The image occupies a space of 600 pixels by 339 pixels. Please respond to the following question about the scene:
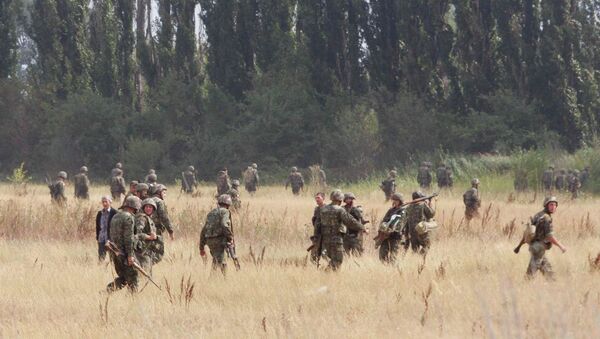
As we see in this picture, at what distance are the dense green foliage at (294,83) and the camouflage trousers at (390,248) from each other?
25.0 metres

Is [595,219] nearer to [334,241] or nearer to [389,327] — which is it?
[334,241]

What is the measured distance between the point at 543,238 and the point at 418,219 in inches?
118

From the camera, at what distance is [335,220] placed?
14203 mm

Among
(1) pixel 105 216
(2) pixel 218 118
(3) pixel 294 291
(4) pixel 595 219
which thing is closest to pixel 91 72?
(2) pixel 218 118

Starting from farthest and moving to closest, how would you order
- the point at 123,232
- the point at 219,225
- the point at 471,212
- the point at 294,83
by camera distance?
the point at 294,83 < the point at 471,212 < the point at 219,225 < the point at 123,232

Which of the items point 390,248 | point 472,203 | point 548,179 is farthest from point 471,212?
point 548,179

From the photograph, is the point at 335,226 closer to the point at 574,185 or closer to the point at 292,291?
the point at 292,291

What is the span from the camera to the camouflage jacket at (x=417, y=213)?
50.3 ft

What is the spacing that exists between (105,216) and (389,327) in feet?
20.5

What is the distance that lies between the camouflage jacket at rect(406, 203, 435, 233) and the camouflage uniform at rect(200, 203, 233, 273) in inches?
113

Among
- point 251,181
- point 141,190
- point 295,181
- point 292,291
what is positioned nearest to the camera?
point 292,291

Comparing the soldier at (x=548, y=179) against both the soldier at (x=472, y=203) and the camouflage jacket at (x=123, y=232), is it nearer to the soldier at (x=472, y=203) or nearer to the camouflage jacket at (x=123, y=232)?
the soldier at (x=472, y=203)

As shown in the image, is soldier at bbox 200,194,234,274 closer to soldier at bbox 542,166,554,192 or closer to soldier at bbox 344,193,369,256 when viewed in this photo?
soldier at bbox 344,193,369,256

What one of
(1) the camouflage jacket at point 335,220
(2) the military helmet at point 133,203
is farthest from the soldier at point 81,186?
(2) the military helmet at point 133,203
